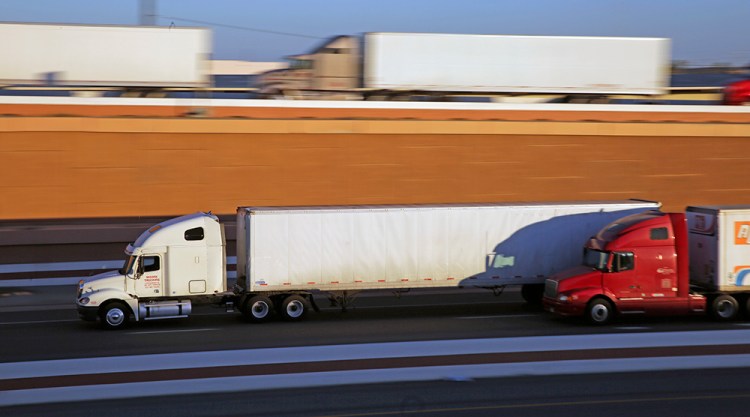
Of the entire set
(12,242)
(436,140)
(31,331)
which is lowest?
(31,331)

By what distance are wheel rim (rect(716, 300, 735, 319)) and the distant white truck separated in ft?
57.7

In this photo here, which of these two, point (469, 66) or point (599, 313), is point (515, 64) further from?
point (599, 313)

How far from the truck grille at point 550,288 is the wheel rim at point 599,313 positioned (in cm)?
86

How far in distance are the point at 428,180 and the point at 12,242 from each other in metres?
13.1

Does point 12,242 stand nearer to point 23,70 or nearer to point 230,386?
point 23,70

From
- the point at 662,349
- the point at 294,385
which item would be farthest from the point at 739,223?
the point at 294,385

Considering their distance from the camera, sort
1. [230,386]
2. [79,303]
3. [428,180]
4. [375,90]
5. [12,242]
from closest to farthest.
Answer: [230,386], [79,303], [12,242], [428,180], [375,90]

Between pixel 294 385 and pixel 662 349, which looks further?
pixel 662 349

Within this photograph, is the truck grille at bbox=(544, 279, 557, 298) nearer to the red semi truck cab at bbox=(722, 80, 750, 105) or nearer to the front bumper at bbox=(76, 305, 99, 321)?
the front bumper at bbox=(76, 305, 99, 321)

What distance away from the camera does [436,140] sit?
28.8m

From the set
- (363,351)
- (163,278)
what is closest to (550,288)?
(363,351)

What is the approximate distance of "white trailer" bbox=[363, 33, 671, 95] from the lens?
3366 cm

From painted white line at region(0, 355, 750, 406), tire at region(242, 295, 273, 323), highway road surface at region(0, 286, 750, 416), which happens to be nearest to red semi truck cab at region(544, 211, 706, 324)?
highway road surface at region(0, 286, 750, 416)

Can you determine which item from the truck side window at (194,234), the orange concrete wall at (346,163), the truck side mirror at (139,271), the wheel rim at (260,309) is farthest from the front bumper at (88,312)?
the orange concrete wall at (346,163)
